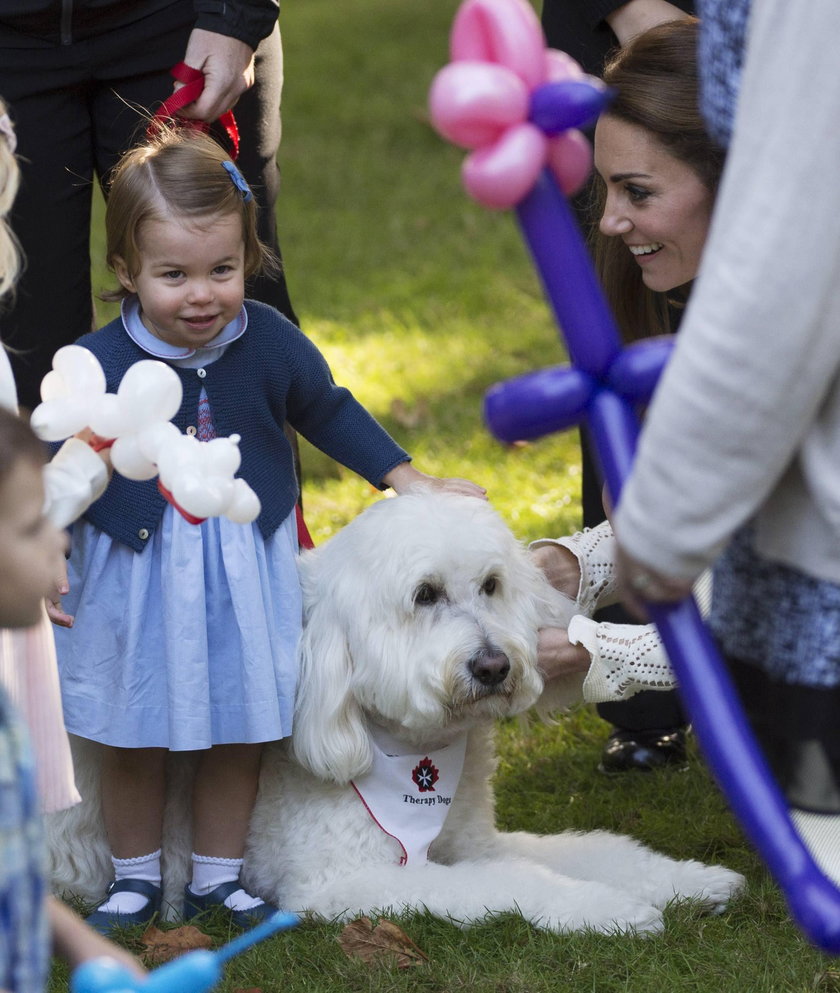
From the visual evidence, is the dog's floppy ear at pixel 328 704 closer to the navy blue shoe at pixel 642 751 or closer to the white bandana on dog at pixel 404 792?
the white bandana on dog at pixel 404 792

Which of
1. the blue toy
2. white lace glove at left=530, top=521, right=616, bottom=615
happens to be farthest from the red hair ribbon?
the blue toy

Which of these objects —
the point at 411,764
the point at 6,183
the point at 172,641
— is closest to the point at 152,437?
the point at 6,183

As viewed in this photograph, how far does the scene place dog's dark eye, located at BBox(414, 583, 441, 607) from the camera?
2.91 metres

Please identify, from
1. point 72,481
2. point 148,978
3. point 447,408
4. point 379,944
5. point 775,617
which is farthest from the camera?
point 447,408

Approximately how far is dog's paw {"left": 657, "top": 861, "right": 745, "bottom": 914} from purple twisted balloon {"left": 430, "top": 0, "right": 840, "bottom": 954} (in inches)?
50.6

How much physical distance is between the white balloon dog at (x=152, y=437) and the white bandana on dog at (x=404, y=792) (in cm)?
95

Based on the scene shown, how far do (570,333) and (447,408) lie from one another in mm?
4052

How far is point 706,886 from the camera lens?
296 cm

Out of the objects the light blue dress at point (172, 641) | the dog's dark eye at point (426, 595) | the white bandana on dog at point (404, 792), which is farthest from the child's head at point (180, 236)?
the white bandana on dog at point (404, 792)

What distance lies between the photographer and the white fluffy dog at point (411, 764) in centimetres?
288

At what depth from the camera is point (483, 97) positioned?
1.71 m

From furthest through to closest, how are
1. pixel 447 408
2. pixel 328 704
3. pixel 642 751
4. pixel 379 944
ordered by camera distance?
1. pixel 447 408
2. pixel 642 751
3. pixel 328 704
4. pixel 379 944

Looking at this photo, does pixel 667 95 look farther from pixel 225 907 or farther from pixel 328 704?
pixel 225 907

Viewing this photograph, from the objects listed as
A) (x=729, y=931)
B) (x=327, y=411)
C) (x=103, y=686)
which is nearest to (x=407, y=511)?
(x=327, y=411)
